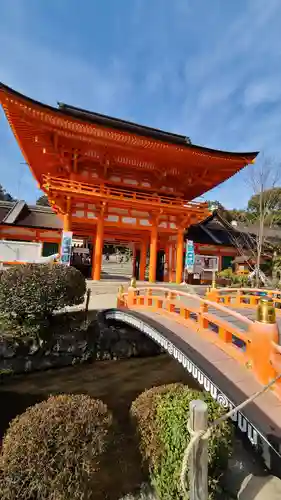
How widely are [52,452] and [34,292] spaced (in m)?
5.01

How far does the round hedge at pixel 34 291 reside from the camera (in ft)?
23.3

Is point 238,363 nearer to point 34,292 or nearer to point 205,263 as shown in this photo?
point 34,292

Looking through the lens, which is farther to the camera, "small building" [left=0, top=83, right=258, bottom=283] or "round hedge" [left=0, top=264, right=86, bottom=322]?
"small building" [left=0, top=83, right=258, bottom=283]

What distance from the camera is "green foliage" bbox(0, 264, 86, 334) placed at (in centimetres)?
710

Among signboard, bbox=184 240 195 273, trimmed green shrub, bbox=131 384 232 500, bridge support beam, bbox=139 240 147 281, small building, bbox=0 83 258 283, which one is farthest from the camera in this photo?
bridge support beam, bbox=139 240 147 281

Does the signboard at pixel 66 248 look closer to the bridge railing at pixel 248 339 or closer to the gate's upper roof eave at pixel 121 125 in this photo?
the gate's upper roof eave at pixel 121 125

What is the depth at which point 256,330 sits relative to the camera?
371cm

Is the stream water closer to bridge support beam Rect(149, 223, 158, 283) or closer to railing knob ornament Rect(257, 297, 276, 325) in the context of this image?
railing knob ornament Rect(257, 297, 276, 325)

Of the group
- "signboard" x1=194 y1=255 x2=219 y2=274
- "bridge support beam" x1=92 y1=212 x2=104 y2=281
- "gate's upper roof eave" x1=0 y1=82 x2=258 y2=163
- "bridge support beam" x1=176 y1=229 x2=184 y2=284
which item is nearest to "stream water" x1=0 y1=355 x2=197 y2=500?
"bridge support beam" x1=92 y1=212 x2=104 y2=281

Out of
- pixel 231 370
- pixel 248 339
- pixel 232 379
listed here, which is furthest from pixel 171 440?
pixel 248 339

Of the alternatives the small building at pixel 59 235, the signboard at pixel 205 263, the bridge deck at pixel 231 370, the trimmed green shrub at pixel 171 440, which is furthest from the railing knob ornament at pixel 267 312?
the small building at pixel 59 235

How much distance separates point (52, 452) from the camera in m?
2.62

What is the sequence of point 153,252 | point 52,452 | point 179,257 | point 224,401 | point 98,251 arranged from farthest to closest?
1. point 179,257
2. point 153,252
3. point 98,251
4. point 224,401
5. point 52,452

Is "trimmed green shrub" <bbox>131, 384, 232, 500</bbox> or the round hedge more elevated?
the round hedge
